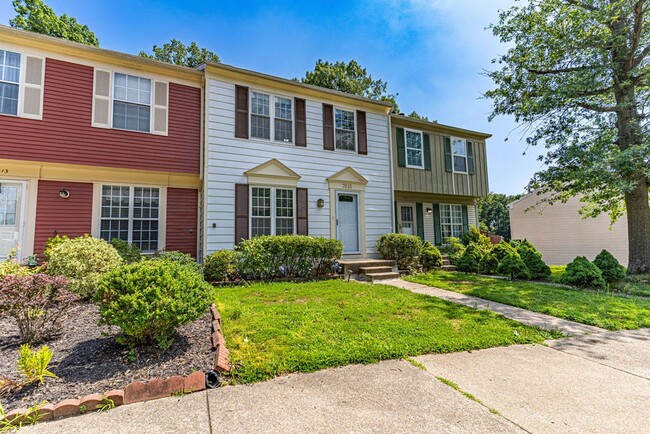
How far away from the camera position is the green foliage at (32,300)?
3320 mm

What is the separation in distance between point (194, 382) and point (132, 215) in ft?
24.0

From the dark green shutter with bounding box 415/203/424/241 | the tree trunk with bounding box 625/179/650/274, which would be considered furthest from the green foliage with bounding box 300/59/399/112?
the tree trunk with bounding box 625/179/650/274

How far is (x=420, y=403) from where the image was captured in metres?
2.46

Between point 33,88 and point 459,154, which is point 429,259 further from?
point 33,88

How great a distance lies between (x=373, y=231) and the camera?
10781 millimetres

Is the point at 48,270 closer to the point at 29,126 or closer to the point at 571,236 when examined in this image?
the point at 29,126

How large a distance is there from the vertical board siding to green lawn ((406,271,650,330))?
3.48 metres

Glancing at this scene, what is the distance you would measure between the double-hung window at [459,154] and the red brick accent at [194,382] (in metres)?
13.2

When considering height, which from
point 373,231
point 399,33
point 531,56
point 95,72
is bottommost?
point 373,231

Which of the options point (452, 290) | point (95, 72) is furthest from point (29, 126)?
point (452, 290)

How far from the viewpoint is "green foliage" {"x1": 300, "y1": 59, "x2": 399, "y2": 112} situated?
21797mm

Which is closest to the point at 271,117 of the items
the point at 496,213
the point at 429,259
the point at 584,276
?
the point at 429,259

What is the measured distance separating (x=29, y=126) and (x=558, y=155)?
49.0 ft

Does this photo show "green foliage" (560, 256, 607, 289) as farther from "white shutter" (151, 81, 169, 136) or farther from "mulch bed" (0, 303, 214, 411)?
"white shutter" (151, 81, 169, 136)
